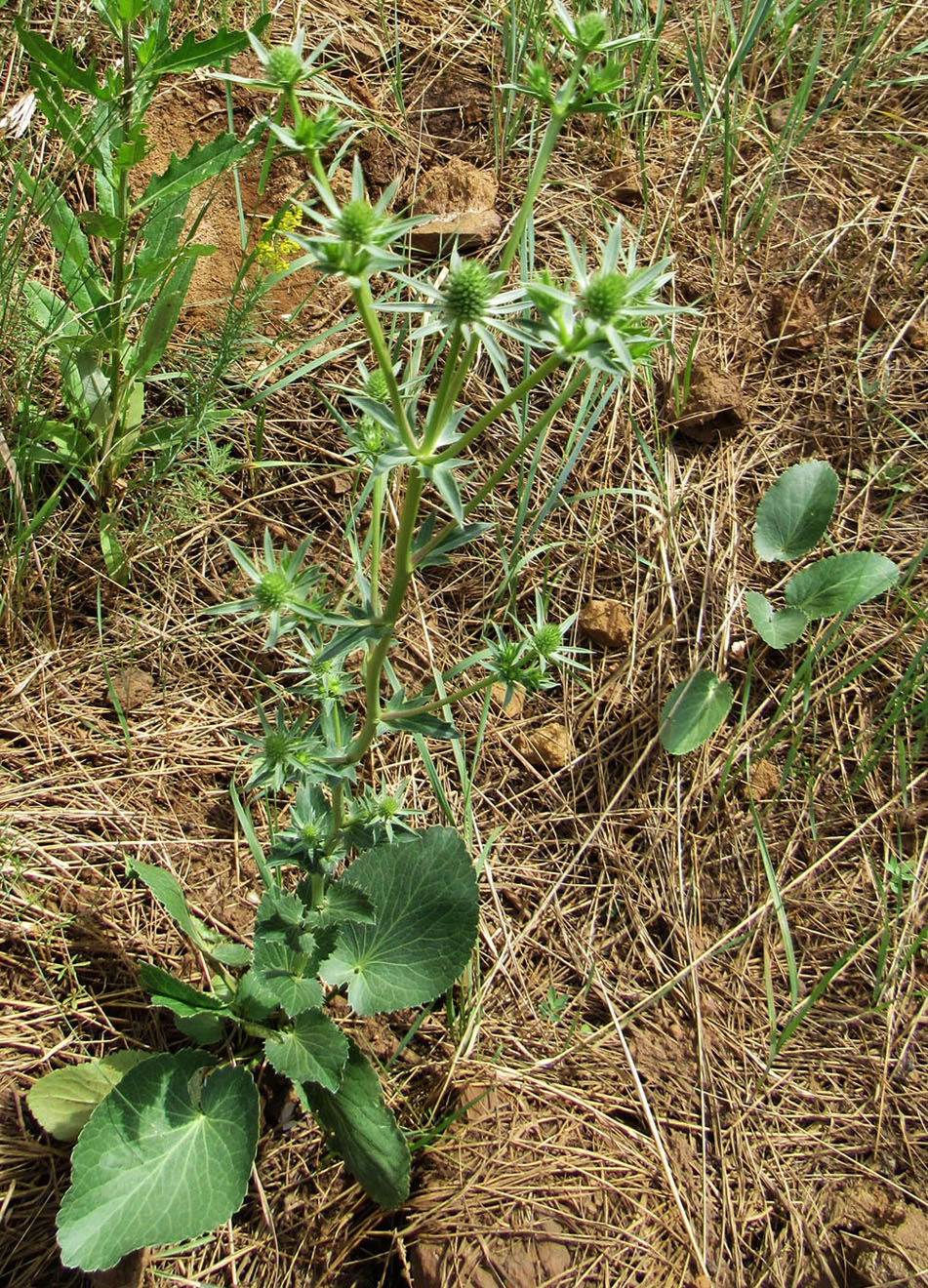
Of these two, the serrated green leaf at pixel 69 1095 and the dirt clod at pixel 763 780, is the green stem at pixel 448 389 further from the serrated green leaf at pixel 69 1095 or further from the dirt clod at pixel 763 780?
the dirt clod at pixel 763 780

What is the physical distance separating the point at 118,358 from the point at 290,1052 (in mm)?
1636

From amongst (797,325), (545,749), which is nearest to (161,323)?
(545,749)

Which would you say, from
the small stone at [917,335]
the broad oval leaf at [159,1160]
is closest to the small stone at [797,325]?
the small stone at [917,335]

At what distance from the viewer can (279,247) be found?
2.58m

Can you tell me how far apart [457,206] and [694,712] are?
5.30ft

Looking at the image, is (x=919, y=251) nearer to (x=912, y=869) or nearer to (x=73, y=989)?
(x=912, y=869)

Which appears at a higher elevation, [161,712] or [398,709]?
[398,709]

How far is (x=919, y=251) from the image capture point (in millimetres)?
3088

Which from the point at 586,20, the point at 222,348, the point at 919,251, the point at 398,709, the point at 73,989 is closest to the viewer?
the point at 586,20

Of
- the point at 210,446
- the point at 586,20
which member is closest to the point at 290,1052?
the point at 210,446

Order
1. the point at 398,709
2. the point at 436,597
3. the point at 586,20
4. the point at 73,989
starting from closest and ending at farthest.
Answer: the point at 586,20 < the point at 398,709 < the point at 73,989 < the point at 436,597

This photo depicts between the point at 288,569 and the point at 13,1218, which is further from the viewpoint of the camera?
the point at 13,1218

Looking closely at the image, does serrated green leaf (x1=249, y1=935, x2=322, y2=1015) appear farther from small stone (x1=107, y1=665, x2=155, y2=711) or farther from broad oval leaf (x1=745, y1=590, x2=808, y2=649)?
broad oval leaf (x1=745, y1=590, x2=808, y2=649)

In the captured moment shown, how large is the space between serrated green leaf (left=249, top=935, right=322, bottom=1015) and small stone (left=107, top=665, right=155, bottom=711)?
2.63ft
